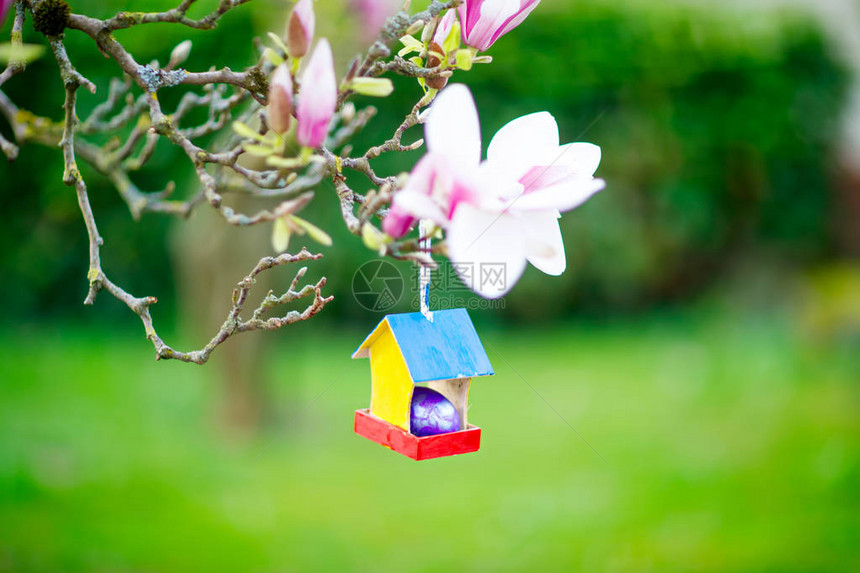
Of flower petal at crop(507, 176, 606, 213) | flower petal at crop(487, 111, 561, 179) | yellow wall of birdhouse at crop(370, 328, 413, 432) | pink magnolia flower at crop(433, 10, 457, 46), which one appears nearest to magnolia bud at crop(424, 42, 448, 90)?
pink magnolia flower at crop(433, 10, 457, 46)

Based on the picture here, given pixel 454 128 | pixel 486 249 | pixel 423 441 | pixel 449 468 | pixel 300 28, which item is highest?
pixel 300 28

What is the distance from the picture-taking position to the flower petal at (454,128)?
2.54 feet

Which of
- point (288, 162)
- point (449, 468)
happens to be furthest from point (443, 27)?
point (449, 468)

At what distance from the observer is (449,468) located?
11.7 feet

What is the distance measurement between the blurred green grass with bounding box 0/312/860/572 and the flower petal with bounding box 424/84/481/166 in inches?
93.6

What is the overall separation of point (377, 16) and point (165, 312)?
107 inches

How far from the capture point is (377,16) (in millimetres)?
3039

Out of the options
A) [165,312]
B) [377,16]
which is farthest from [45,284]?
[377,16]

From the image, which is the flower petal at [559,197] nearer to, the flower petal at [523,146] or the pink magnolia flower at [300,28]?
the flower petal at [523,146]

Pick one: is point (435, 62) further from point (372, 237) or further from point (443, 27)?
point (372, 237)

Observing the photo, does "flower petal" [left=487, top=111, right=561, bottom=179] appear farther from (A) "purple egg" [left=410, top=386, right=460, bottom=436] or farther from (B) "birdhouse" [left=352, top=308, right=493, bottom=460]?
(A) "purple egg" [left=410, top=386, right=460, bottom=436]

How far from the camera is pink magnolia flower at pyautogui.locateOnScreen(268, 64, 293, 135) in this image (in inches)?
32.2

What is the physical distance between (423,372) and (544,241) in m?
0.39

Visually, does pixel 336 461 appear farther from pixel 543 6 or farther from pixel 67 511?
pixel 543 6
